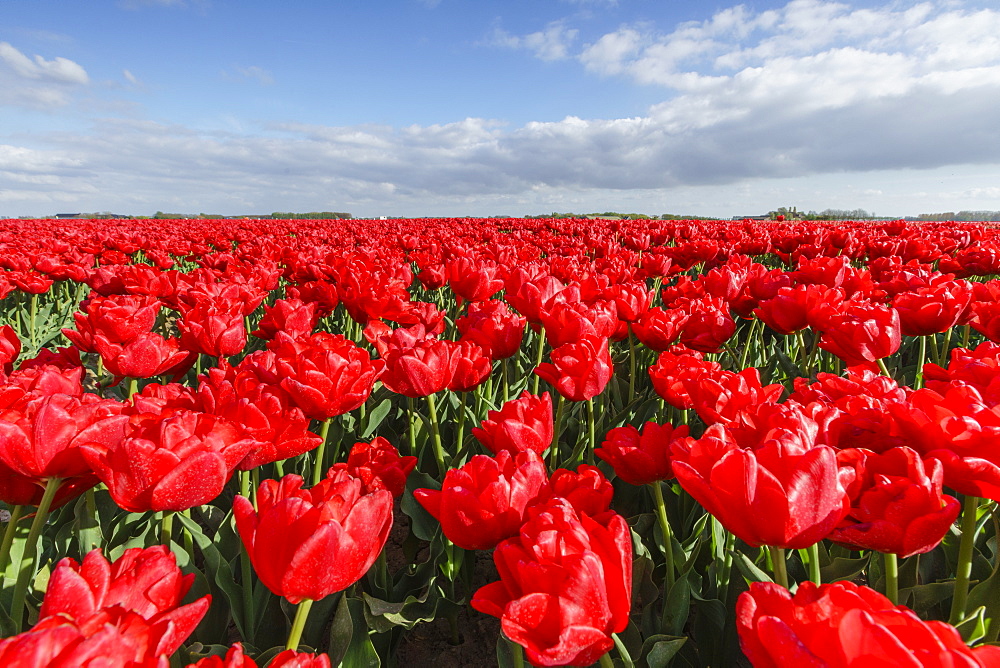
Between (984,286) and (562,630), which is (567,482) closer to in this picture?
(562,630)

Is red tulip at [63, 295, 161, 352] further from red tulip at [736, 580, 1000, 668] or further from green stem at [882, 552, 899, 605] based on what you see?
green stem at [882, 552, 899, 605]

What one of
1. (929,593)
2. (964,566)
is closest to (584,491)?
(964,566)

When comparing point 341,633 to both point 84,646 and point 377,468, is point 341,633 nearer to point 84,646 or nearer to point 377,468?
point 377,468

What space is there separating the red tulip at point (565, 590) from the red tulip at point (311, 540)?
0.23 metres

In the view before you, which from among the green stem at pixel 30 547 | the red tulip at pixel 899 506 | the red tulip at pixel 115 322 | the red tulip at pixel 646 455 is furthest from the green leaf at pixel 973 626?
the red tulip at pixel 115 322

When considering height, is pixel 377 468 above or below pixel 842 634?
below

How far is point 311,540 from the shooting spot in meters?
0.85

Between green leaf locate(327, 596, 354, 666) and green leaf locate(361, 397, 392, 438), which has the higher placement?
green leaf locate(361, 397, 392, 438)

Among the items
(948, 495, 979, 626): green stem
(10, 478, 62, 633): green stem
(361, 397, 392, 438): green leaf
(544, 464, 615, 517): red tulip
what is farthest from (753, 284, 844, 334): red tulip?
(10, 478, 62, 633): green stem

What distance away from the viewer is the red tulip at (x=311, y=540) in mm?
862

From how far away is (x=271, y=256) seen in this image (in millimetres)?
5668

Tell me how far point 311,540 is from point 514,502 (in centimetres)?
36

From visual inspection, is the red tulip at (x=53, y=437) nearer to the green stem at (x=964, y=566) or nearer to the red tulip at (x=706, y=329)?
the green stem at (x=964, y=566)

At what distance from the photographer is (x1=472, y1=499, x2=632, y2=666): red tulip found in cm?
75
